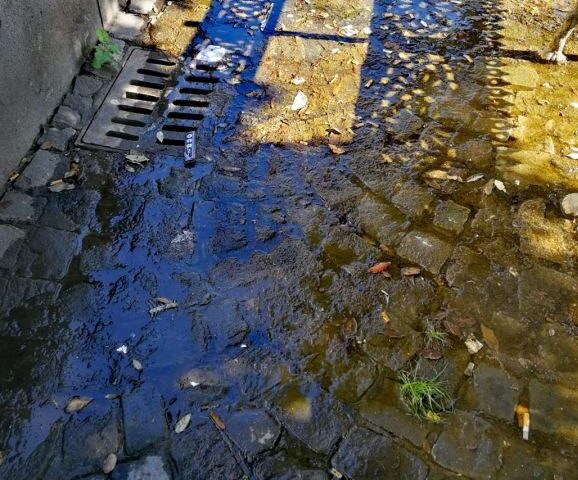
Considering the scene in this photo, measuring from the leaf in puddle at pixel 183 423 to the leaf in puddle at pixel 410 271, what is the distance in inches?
68.6

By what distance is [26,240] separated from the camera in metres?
3.78

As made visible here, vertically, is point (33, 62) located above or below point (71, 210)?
above

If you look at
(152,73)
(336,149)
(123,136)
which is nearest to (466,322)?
(336,149)

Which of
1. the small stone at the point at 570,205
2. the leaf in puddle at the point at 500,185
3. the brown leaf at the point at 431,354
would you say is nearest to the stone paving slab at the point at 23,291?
the brown leaf at the point at 431,354

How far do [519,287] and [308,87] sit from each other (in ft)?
9.07

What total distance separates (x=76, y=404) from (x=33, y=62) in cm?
282

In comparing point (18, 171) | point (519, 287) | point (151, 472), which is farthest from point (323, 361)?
point (18, 171)

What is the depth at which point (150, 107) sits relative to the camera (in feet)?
16.0

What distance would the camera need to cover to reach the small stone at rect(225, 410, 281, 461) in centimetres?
295

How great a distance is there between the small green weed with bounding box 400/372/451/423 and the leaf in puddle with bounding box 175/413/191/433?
4.15ft

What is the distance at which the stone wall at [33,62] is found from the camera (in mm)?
3975

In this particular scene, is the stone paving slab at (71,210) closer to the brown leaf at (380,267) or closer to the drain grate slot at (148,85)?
the drain grate slot at (148,85)

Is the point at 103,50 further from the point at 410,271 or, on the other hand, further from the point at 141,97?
the point at 410,271

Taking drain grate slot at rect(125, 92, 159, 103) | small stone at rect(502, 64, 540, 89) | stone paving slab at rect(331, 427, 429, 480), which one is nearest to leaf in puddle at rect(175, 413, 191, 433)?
stone paving slab at rect(331, 427, 429, 480)
